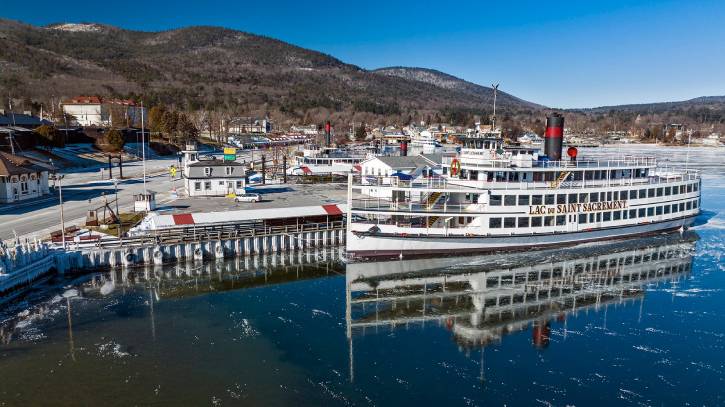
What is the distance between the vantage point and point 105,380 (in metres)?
21.5

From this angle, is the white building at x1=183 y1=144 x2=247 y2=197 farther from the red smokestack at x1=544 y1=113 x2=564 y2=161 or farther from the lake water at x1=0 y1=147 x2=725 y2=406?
the red smokestack at x1=544 y1=113 x2=564 y2=161

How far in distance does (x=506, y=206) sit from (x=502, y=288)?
8.72 metres

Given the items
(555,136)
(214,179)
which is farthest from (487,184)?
(214,179)

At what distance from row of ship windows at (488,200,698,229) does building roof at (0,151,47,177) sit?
46479mm

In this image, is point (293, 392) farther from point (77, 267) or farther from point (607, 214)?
point (607, 214)

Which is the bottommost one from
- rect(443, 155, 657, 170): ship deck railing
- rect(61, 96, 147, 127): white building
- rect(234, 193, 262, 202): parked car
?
rect(234, 193, 262, 202): parked car

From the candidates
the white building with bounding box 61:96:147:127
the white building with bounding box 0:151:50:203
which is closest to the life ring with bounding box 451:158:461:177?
the white building with bounding box 0:151:50:203

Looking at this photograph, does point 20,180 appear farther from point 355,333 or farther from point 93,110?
point 93,110

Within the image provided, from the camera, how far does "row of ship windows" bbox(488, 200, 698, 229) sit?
40.7 meters

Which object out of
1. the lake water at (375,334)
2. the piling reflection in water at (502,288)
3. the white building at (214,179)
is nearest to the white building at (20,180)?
the white building at (214,179)

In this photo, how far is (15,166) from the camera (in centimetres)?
5188

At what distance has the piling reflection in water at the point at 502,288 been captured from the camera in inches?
1128

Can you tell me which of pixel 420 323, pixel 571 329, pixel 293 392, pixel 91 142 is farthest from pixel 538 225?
pixel 91 142

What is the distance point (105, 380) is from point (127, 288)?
12496 mm
